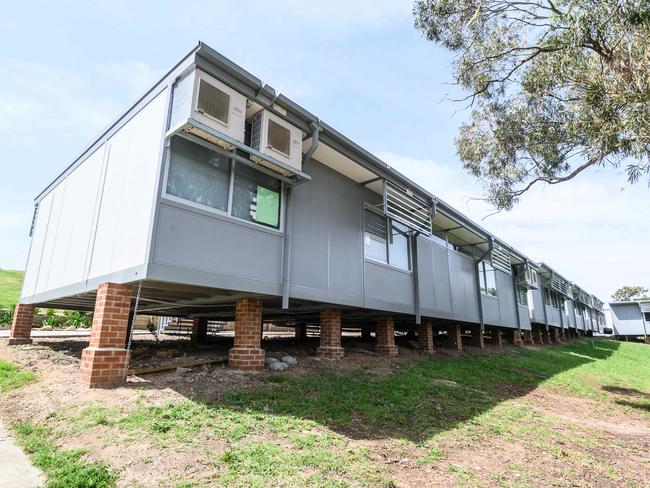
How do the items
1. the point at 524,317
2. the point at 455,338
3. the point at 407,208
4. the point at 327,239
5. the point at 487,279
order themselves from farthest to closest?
the point at 524,317 → the point at 487,279 → the point at 455,338 → the point at 407,208 → the point at 327,239

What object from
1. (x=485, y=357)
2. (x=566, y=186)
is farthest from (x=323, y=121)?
(x=485, y=357)

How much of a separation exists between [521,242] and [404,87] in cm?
1224

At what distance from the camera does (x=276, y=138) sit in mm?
6758

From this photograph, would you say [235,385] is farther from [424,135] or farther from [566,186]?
[566,186]

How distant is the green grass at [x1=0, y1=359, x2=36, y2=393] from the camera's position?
5.96 metres

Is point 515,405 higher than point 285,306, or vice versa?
point 285,306

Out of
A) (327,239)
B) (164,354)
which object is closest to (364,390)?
(327,239)

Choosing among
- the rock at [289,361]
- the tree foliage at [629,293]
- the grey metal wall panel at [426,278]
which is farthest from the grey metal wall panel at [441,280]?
the tree foliage at [629,293]

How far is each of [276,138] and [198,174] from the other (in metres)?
1.52

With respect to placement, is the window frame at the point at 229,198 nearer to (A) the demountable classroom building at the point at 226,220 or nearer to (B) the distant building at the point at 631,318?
(A) the demountable classroom building at the point at 226,220

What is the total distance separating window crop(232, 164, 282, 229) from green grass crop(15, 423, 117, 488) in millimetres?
3754

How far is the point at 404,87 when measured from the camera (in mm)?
10086

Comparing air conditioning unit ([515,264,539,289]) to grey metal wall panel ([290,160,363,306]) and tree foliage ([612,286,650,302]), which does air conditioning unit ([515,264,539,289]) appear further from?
tree foliage ([612,286,650,302])

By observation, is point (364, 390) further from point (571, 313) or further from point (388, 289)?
point (571, 313)
